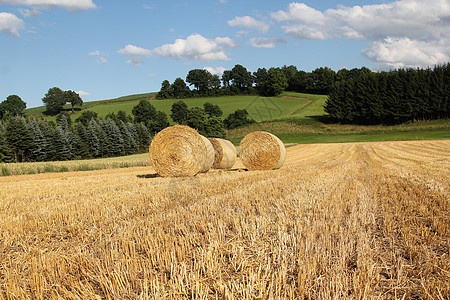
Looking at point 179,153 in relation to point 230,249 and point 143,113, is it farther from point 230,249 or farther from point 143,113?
point 143,113

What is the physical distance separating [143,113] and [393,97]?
192 feet

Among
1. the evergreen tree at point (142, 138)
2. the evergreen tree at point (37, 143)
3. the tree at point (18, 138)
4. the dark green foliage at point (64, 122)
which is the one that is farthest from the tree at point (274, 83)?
the tree at point (18, 138)

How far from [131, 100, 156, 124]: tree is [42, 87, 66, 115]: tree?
22.9 meters

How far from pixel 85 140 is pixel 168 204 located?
4435 cm

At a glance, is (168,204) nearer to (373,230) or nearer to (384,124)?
(373,230)

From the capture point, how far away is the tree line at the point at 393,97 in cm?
5059

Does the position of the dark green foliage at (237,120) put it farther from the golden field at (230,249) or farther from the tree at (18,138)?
the golden field at (230,249)

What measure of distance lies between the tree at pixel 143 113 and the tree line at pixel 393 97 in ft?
150

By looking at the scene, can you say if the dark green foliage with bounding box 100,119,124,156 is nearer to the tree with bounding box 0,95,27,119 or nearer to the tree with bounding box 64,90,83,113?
the tree with bounding box 0,95,27,119

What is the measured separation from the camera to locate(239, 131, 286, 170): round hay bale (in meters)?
14.7

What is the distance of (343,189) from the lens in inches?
279

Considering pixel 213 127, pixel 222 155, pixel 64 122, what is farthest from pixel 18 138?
pixel 213 127

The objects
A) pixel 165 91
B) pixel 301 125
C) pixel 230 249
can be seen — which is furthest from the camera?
pixel 165 91

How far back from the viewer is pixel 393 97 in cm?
5347
